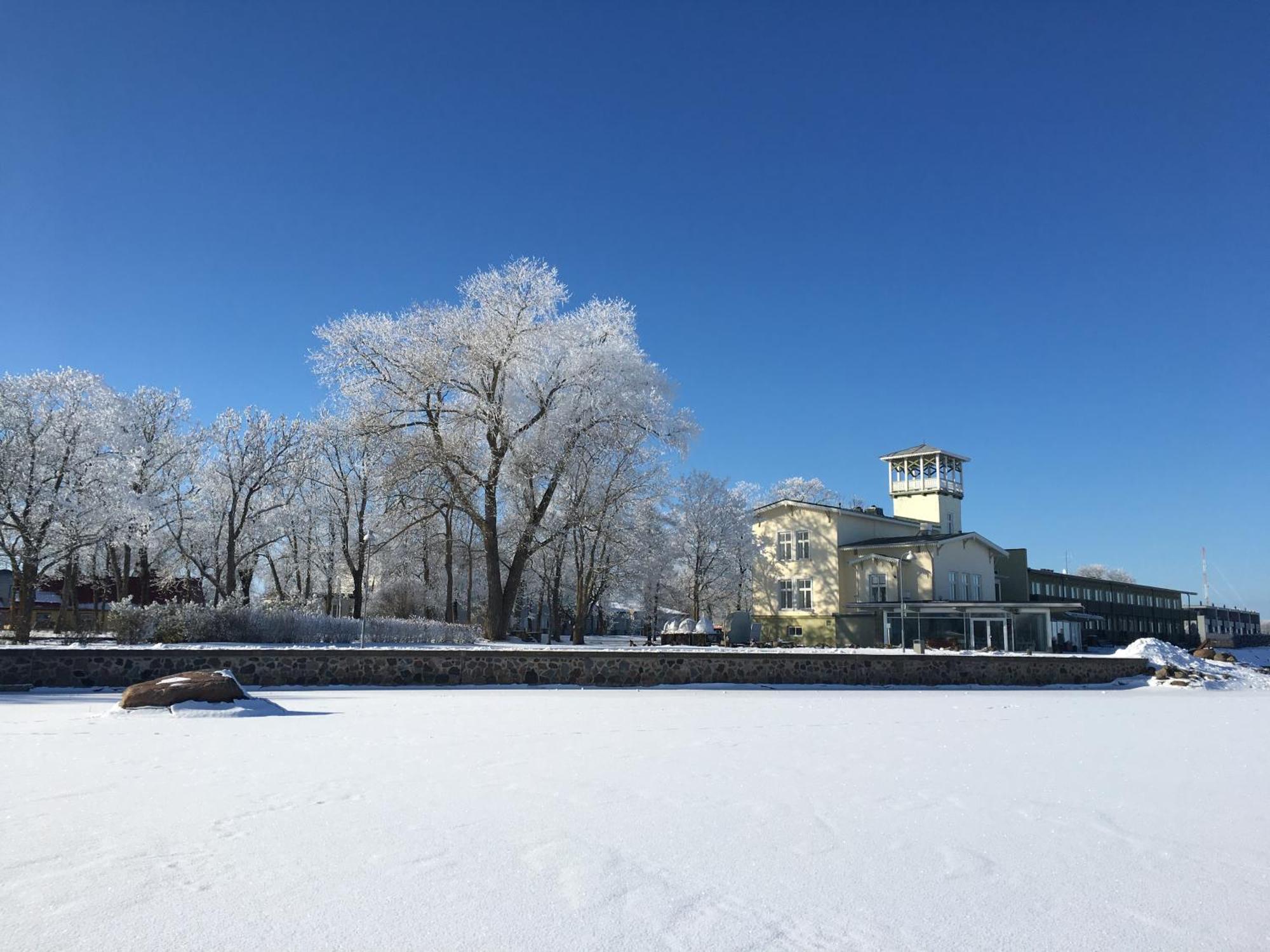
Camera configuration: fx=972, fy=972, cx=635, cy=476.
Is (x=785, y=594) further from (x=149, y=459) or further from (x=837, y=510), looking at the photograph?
(x=149, y=459)

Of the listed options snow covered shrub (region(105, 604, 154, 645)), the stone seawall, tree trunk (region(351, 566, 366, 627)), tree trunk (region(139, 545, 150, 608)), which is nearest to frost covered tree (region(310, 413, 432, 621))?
tree trunk (region(351, 566, 366, 627))

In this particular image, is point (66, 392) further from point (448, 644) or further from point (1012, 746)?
point (1012, 746)

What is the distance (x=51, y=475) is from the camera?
3369cm

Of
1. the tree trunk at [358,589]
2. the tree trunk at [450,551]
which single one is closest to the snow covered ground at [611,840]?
the tree trunk at [450,551]

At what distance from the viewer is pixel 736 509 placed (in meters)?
56.6

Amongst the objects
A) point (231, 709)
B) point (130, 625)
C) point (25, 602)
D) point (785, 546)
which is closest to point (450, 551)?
point (25, 602)

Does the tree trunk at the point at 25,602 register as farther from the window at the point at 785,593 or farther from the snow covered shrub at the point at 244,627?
the window at the point at 785,593

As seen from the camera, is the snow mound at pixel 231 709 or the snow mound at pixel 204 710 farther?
the snow mound at pixel 231 709

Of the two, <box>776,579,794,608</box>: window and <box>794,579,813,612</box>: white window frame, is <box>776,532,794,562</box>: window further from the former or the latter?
<box>794,579,813,612</box>: white window frame

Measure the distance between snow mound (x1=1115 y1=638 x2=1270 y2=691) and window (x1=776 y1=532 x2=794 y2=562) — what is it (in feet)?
66.2

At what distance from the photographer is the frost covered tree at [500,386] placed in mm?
32375

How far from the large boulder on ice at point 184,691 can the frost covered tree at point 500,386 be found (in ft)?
60.8

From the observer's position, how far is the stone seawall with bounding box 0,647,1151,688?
669 inches

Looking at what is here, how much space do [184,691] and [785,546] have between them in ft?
137
